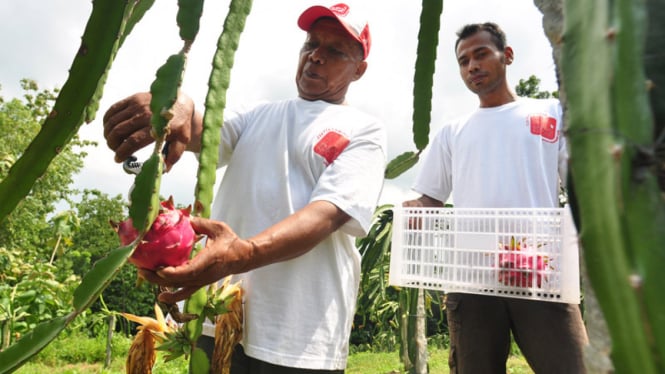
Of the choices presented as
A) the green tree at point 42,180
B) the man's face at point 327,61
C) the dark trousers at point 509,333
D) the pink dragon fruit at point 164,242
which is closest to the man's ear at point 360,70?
the man's face at point 327,61

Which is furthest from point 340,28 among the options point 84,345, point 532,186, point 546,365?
point 84,345

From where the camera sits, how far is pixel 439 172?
67.5 inches

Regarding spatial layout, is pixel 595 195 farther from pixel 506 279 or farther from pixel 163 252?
pixel 506 279

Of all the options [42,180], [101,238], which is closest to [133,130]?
[42,180]

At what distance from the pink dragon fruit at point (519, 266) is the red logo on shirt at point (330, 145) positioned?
573 millimetres

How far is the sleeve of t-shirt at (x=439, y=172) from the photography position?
1.71 metres

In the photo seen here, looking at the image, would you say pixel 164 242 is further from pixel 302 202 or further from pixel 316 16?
pixel 316 16

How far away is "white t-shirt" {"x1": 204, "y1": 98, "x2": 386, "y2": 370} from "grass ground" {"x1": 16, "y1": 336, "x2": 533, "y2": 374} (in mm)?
2586

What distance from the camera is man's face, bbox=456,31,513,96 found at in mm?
1608

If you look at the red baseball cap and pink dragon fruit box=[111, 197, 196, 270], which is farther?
the red baseball cap

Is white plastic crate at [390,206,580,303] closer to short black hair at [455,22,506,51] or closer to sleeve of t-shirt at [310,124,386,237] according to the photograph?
sleeve of t-shirt at [310,124,386,237]

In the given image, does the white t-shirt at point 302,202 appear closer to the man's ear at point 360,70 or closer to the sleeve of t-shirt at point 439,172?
the man's ear at point 360,70

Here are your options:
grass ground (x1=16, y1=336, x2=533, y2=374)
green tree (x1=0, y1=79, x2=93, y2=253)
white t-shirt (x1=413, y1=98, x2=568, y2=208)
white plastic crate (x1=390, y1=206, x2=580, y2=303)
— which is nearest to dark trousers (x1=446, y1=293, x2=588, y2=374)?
white plastic crate (x1=390, y1=206, x2=580, y2=303)

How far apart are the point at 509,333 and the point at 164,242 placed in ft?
3.76
